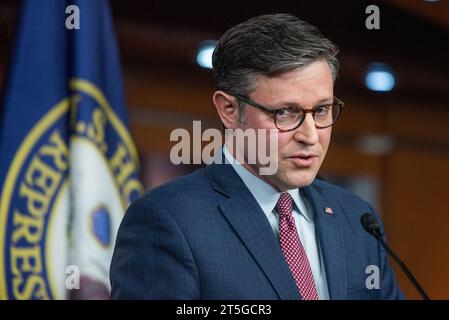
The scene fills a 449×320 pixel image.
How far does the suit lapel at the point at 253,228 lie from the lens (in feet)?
3.31

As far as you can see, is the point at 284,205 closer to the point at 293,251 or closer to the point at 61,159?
the point at 293,251

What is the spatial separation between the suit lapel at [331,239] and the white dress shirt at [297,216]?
13mm

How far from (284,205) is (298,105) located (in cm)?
17

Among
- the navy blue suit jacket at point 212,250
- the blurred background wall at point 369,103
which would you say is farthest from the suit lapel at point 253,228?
the blurred background wall at point 369,103

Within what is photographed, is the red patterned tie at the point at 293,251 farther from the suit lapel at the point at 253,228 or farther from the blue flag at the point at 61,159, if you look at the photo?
the blue flag at the point at 61,159

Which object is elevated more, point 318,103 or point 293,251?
point 318,103

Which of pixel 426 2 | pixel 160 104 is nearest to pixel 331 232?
pixel 426 2

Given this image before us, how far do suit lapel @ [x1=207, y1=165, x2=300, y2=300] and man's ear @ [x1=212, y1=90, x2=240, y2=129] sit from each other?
0.07 m

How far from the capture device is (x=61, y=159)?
5.70 ft

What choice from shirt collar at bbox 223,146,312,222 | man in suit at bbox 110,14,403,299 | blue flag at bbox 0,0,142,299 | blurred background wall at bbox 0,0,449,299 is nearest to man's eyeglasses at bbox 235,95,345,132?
man in suit at bbox 110,14,403,299

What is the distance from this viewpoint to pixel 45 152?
172 centimetres

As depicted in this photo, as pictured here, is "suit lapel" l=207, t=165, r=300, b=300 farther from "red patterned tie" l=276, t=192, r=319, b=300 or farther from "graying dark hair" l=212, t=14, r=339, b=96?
"graying dark hair" l=212, t=14, r=339, b=96

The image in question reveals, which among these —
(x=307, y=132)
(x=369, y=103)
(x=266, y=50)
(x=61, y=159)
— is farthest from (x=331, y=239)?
(x=369, y=103)
